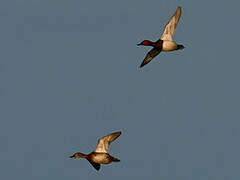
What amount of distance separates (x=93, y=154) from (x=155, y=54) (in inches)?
364

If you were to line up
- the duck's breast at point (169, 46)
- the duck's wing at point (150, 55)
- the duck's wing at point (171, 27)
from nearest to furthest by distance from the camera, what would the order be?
the duck's breast at point (169, 46) < the duck's wing at point (171, 27) < the duck's wing at point (150, 55)

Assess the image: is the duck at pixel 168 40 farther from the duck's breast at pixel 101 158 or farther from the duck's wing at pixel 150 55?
the duck's breast at pixel 101 158

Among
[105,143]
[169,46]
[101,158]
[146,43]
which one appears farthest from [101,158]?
[169,46]

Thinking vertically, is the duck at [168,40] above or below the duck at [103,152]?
above

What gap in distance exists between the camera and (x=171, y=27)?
56.0 meters

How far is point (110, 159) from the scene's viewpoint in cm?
5138

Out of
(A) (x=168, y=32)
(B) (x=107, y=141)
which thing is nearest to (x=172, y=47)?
(A) (x=168, y=32)

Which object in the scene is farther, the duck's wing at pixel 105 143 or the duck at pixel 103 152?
the duck's wing at pixel 105 143

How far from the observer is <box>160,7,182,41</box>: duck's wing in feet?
183

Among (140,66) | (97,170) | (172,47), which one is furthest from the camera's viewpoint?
(140,66)

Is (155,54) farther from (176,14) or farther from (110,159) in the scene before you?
(110,159)

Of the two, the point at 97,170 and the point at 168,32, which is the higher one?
the point at 168,32

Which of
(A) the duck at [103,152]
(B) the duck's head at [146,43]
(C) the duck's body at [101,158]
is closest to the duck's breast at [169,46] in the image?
(B) the duck's head at [146,43]

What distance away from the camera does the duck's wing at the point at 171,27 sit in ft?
183
